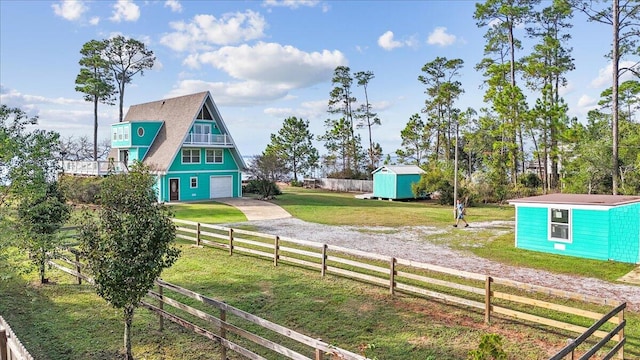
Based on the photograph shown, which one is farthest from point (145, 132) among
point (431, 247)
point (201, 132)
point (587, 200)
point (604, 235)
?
point (604, 235)

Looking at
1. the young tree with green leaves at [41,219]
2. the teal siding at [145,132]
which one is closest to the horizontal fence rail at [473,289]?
the young tree with green leaves at [41,219]

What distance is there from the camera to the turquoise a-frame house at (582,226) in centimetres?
1445

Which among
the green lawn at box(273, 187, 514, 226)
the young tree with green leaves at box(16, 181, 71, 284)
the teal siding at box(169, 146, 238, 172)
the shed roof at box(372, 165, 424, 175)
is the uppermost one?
the teal siding at box(169, 146, 238, 172)

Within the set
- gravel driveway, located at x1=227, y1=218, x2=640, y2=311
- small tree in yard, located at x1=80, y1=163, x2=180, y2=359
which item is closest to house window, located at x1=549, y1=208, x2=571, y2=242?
gravel driveway, located at x1=227, y1=218, x2=640, y2=311

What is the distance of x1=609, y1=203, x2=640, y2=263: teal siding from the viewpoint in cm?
1423

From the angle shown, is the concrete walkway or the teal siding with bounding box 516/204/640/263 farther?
the concrete walkway

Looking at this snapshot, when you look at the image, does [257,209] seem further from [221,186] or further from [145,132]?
[145,132]

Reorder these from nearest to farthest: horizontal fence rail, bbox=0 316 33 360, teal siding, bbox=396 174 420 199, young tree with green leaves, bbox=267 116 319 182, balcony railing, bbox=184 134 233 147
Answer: horizontal fence rail, bbox=0 316 33 360 < balcony railing, bbox=184 134 233 147 < teal siding, bbox=396 174 420 199 < young tree with green leaves, bbox=267 116 319 182

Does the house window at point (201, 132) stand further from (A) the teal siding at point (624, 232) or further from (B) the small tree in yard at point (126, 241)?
(A) the teal siding at point (624, 232)

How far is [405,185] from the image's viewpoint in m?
36.8

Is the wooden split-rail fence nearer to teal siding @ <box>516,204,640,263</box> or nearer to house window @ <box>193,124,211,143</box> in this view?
teal siding @ <box>516,204,640,263</box>

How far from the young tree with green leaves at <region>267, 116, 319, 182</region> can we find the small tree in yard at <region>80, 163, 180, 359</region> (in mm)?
48947

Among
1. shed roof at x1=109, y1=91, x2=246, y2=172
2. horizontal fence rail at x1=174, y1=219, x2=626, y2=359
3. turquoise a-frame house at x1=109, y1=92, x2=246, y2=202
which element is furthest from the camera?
turquoise a-frame house at x1=109, y1=92, x2=246, y2=202

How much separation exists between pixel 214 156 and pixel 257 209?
934 centimetres
